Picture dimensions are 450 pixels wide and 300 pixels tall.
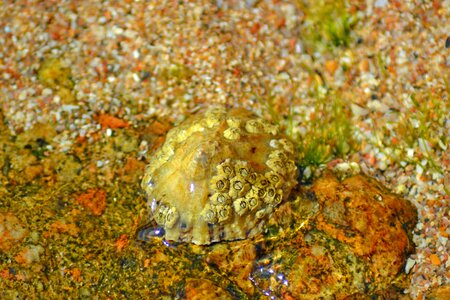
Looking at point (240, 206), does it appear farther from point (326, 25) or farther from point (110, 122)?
point (326, 25)

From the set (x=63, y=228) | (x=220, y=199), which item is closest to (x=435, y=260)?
(x=220, y=199)

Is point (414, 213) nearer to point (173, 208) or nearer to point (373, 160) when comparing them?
point (373, 160)

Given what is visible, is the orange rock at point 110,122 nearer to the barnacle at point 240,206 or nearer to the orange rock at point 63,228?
the orange rock at point 63,228

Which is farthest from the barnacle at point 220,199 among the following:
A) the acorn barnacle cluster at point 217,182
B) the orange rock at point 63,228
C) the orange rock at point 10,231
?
the orange rock at point 10,231

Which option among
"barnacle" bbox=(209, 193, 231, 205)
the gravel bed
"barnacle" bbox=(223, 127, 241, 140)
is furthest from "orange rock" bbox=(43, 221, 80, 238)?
"barnacle" bbox=(223, 127, 241, 140)

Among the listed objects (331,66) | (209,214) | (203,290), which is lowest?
(203,290)

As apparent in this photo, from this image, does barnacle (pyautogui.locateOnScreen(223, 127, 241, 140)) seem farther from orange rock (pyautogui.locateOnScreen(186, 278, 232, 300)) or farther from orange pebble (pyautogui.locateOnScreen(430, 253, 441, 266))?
orange pebble (pyautogui.locateOnScreen(430, 253, 441, 266))

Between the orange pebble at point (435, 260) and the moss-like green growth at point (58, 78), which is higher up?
the moss-like green growth at point (58, 78)

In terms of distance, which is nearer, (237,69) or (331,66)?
(237,69)

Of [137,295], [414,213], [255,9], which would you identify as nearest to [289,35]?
[255,9]
